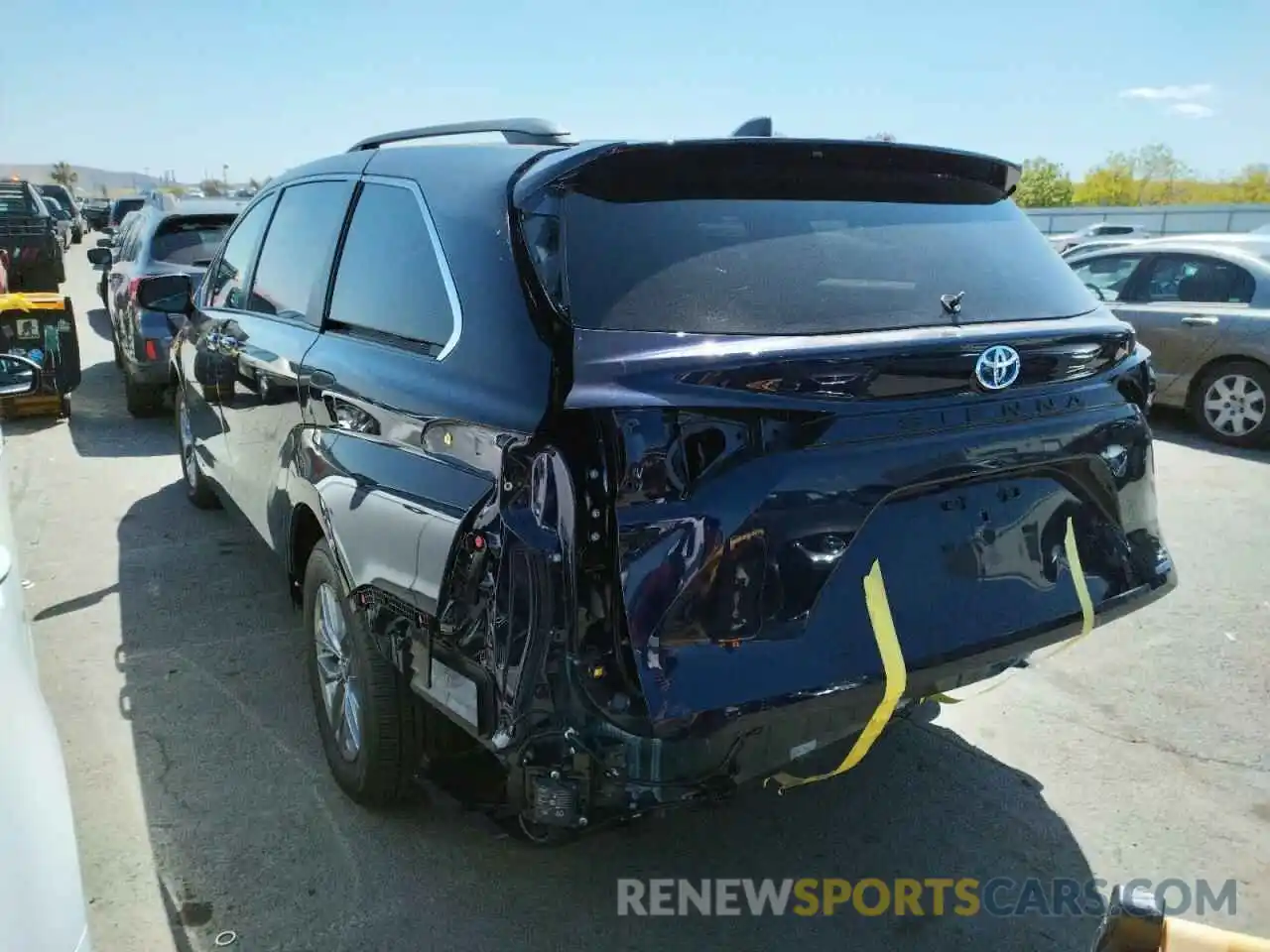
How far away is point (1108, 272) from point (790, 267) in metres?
8.07

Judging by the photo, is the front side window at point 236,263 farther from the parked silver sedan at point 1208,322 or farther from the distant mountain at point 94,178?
the distant mountain at point 94,178

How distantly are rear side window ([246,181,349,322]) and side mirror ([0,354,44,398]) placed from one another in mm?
867

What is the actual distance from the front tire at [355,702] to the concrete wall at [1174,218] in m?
40.5

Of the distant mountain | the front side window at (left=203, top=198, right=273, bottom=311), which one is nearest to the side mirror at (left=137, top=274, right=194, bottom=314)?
the front side window at (left=203, top=198, right=273, bottom=311)

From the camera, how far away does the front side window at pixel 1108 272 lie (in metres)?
9.13

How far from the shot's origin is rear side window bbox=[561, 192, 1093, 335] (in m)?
2.31

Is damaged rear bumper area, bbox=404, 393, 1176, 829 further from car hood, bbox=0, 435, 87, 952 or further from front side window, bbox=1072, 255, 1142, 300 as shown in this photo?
front side window, bbox=1072, 255, 1142, 300

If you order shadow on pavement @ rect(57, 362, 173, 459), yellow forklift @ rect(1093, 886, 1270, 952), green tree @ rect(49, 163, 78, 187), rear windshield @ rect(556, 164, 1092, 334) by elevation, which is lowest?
shadow on pavement @ rect(57, 362, 173, 459)

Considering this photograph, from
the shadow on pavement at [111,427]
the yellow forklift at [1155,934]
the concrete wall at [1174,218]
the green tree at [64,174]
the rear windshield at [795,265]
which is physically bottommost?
the shadow on pavement at [111,427]

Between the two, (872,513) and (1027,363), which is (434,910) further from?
(1027,363)

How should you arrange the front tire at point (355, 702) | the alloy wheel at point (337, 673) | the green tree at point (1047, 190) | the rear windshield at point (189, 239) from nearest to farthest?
1. the front tire at point (355, 702)
2. the alloy wheel at point (337, 673)
3. the rear windshield at point (189, 239)
4. the green tree at point (1047, 190)

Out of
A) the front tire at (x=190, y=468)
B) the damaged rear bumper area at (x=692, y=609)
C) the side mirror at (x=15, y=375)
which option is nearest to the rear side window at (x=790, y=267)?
the damaged rear bumper area at (x=692, y=609)

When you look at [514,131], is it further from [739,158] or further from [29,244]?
[29,244]

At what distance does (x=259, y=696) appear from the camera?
392 centimetres
